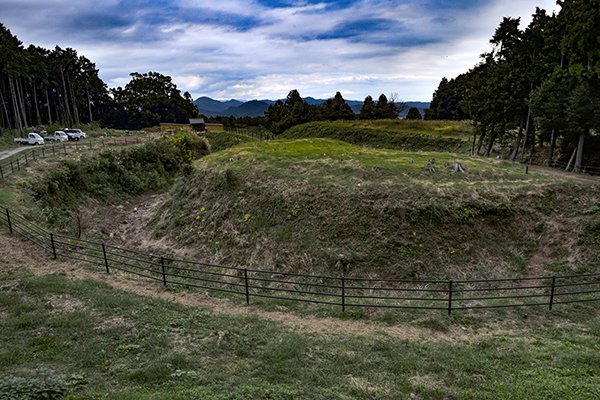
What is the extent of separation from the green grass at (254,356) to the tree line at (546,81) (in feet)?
71.3

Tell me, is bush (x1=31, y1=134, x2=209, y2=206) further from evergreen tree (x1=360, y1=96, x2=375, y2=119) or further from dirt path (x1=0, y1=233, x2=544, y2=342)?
evergreen tree (x1=360, y1=96, x2=375, y2=119)

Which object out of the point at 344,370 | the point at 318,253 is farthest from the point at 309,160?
the point at 344,370

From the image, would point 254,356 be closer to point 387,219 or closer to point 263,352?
point 263,352

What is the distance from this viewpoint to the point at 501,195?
66.8 ft

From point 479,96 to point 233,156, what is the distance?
25386 millimetres

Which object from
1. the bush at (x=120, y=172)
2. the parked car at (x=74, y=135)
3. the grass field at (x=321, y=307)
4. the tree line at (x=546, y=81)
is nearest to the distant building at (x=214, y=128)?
the parked car at (x=74, y=135)

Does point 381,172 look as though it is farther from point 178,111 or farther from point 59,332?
point 178,111

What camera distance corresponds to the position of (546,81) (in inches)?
1109

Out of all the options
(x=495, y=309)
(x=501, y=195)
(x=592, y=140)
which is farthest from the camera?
(x=592, y=140)

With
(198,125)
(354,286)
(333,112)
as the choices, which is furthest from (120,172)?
(333,112)

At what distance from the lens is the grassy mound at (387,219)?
17609 millimetres

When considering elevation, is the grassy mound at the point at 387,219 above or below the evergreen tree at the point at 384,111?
below

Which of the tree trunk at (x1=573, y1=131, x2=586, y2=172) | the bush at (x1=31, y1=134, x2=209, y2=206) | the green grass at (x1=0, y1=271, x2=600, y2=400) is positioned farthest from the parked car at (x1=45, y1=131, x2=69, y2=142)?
the tree trunk at (x1=573, y1=131, x2=586, y2=172)

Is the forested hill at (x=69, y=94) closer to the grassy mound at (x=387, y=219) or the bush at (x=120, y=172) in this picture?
the bush at (x=120, y=172)
